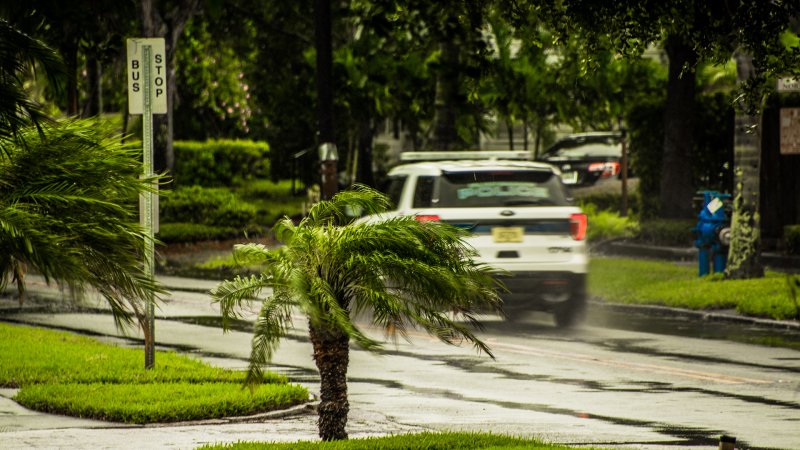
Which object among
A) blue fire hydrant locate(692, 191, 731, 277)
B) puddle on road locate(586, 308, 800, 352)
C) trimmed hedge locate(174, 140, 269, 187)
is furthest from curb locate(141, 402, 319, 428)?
trimmed hedge locate(174, 140, 269, 187)

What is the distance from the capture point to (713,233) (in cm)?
2098

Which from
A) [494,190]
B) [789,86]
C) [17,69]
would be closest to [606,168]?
[789,86]

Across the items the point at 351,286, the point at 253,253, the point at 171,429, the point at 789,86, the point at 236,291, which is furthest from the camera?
the point at 789,86

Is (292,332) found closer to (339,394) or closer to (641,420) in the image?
(641,420)

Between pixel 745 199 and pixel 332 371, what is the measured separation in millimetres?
12674

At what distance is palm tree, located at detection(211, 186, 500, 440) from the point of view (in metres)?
8.25

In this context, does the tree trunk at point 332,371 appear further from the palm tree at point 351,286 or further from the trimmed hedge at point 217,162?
the trimmed hedge at point 217,162

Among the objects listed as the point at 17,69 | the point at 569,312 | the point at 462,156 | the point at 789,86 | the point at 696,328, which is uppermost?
the point at 789,86

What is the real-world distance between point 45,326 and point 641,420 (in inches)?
355

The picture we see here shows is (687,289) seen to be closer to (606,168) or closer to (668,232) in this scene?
(668,232)

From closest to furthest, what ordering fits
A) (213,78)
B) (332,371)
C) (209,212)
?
(332,371) → (209,212) → (213,78)

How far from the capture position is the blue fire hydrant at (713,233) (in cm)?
2088

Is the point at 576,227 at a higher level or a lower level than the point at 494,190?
lower

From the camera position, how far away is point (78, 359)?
13.2 m
